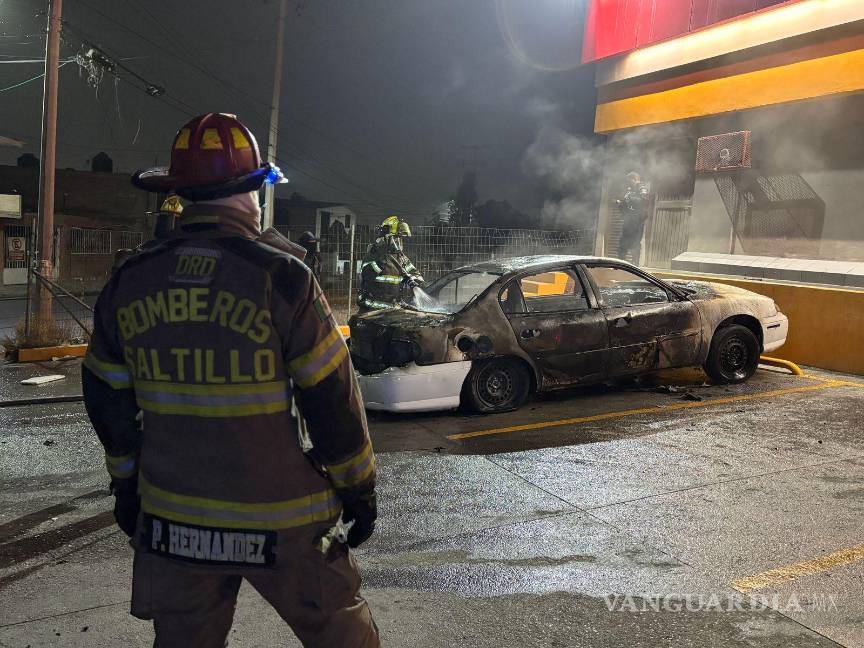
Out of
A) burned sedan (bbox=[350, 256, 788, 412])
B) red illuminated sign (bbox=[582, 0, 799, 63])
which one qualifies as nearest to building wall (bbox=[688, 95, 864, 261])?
red illuminated sign (bbox=[582, 0, 799, 63])

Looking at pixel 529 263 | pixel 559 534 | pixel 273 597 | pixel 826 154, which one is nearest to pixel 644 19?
pixel 826 154

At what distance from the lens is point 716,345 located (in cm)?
746

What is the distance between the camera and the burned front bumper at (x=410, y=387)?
20.2ft

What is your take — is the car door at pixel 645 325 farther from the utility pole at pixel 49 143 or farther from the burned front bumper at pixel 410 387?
the utility pole at pixel 49 143

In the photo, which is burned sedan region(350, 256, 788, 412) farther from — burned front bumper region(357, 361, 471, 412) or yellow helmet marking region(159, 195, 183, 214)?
yellow helmet marking region(159, 195, 183, 214)

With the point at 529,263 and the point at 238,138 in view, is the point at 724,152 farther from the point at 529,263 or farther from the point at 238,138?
the point at 238,138

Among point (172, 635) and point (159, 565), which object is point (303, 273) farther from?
point (172, 635)

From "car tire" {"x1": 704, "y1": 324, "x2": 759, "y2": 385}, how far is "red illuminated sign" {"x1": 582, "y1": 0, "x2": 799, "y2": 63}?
7338mm

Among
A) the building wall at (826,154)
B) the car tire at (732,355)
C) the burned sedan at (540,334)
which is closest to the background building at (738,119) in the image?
the building wall at (826,154)

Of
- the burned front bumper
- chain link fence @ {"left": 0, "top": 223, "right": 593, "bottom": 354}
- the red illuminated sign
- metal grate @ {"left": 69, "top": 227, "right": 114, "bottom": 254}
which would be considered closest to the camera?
the burned front bumper

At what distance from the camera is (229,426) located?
1804 mm

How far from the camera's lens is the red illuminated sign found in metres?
13.0

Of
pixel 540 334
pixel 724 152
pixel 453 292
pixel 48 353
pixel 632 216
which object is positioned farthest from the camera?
pixel 632 216

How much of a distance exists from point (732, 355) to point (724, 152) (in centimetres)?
696
